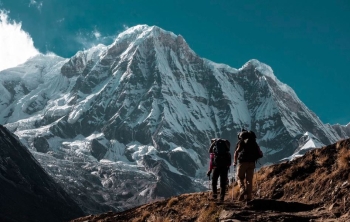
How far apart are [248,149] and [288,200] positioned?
208 centimetres

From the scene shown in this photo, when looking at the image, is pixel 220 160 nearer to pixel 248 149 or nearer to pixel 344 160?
pixel 248 149

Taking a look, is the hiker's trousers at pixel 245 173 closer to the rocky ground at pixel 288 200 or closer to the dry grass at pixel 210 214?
the rocky ground at pixel 288 200

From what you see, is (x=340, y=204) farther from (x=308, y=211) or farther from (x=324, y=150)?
(x=324, y=150)

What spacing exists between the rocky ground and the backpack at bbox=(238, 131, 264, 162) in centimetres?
145

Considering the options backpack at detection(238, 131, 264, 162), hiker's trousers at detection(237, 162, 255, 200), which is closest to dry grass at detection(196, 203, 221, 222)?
hiker's trousers at detection(237, 162, 255, 200)

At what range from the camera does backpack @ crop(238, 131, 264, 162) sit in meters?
17.0

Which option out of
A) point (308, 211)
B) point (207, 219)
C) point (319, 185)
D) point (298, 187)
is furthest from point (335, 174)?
point (207, 219)

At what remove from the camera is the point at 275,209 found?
43.8ft

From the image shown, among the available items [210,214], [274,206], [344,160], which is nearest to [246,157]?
[344,160]

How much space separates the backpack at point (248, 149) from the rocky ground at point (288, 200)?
145 cm

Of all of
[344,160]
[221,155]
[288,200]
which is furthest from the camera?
[221,155]

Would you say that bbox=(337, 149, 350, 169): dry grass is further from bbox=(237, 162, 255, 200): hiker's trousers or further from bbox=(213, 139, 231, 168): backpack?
bbox=(213, 139, 231, 168): backpack

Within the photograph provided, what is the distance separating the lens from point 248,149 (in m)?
17.0

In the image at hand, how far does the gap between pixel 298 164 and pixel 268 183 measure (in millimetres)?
1313
